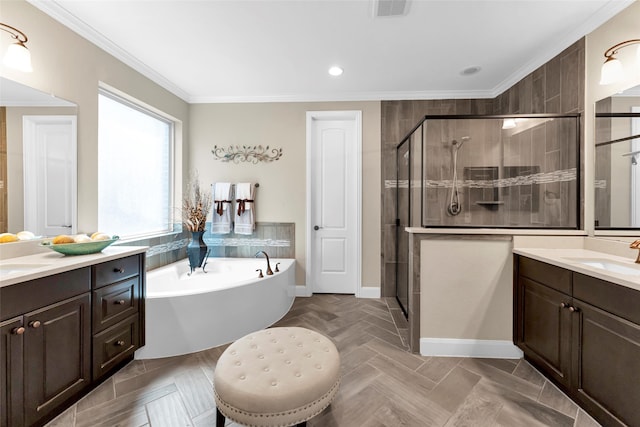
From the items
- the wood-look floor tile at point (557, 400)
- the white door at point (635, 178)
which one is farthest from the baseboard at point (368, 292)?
the white door at point (635, 178)

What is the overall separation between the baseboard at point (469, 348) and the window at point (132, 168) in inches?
122

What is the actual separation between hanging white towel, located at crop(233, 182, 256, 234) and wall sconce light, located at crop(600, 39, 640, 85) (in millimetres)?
3344

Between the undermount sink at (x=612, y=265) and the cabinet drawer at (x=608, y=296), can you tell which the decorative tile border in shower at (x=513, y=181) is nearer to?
the undermount sink at (x=612, y=265)

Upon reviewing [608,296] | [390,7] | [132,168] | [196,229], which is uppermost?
[390,7]

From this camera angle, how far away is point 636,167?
1.74 m

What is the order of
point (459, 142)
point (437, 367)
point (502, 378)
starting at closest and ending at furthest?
1. point (502, 378)
2. point (437, 367)
3. point (459, 142)

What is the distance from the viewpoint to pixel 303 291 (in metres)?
3.38

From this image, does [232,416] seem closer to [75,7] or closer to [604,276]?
[604,276]

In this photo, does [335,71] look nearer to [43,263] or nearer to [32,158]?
[32,158]

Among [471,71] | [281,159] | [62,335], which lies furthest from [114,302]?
[471,71]

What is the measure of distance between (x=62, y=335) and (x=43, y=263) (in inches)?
17.6

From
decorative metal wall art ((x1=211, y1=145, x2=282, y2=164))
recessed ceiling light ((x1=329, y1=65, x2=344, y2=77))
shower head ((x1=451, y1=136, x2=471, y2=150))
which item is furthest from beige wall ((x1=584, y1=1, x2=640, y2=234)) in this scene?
decorative metal wall art ((x1=211, y1=145, x2=282, y2=164))

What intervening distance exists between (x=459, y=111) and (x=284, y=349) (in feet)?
11.2

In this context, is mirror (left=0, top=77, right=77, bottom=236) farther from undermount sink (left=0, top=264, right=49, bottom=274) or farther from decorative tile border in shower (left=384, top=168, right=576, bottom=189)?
decorative tile border in shower (left=384, top=168, right=576, bottom=189)
